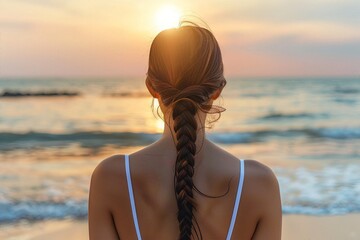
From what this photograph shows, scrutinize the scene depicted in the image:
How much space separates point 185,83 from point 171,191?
294mm

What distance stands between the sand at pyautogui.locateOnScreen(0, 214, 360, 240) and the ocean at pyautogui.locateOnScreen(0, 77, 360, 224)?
0.91 ft

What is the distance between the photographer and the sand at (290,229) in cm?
547

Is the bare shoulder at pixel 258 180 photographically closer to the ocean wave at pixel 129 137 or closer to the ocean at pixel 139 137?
the ocean at pixel 139 137

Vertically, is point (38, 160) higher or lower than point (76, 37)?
lower

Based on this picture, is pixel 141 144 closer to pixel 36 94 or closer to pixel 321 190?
pixel 321 190

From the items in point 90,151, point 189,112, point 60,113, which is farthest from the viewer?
point 60,113

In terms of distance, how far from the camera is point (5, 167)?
9445 mm

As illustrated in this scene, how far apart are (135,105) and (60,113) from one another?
3772mm

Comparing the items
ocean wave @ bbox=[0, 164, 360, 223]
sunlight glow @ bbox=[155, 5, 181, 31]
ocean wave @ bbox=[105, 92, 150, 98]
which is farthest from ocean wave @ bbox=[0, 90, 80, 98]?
sunlight glow @ bbox=[155, 5, 181, 31]

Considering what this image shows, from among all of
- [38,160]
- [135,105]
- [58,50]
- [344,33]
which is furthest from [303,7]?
[38,160]

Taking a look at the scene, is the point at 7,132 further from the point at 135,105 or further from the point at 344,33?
the point at 344,33

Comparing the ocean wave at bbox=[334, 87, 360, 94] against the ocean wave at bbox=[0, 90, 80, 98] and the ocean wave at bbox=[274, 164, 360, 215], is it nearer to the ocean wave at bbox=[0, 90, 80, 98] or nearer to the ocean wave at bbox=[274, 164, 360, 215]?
the ocean wave at bbox=[0, 90, 80, 98]

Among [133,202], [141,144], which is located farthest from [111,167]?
[141,144]

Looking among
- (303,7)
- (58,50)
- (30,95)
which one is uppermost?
(303,7)
